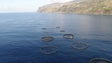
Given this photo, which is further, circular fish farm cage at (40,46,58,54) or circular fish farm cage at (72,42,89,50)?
circular fish farm cage at (72,42,89,50)

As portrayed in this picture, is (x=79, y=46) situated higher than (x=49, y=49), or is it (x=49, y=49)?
(x=49, y=49)

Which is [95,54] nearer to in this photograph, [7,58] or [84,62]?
[84,62]

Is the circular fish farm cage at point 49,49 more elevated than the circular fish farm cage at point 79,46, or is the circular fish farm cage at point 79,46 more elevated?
the circular fish farm cage at point 49,49

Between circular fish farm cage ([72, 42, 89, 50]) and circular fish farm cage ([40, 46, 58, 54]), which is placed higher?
circular fish farm cage ([40, 46, 58, 54])

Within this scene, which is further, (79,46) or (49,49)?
(79,46)

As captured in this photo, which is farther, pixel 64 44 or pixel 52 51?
pixel 64 44

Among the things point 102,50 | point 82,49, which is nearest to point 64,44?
point 82,49

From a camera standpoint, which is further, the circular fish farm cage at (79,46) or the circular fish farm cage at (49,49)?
the circular fish farm cage at (79,46)

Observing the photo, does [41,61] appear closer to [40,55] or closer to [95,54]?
[40,55]

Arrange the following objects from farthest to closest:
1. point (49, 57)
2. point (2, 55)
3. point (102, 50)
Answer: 1. point (102, 50)
2. point (2, 55)
3. point (49, 57)

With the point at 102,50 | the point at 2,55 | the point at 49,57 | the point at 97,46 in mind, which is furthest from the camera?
the point at 97,46
